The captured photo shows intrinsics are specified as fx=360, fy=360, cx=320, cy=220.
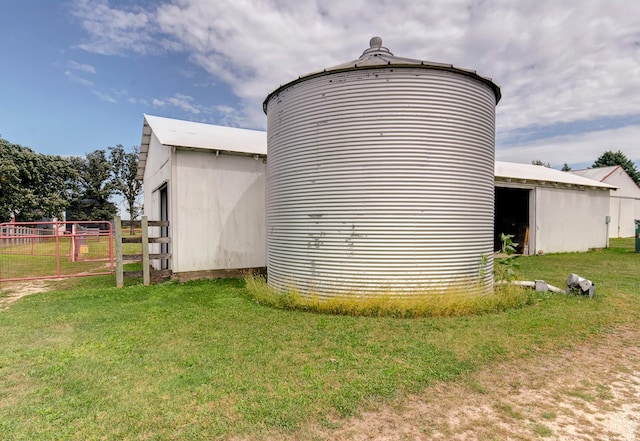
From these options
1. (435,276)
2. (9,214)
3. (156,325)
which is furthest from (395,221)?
(9,214)

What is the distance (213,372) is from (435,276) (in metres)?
4.05

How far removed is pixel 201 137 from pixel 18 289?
6.22 meters

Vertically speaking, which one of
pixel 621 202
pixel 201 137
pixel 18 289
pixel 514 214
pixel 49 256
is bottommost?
pixel 49 256

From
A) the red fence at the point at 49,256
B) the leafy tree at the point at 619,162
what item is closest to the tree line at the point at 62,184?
the red fence at the point at 49,256

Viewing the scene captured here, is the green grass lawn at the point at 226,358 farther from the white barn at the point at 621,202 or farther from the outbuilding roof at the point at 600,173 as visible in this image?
the outbuilding roof at the point at 600,173

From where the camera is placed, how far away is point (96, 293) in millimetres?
8250

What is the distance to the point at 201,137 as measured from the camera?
36.6 feet

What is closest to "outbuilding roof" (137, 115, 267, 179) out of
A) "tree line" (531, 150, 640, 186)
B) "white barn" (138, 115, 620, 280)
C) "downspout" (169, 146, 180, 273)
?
"white barn" (138, 115, 620, 280)

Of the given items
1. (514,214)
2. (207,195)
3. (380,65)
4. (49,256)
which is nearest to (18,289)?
(207,195)

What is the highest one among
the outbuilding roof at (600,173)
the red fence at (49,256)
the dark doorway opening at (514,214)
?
the outbuilding roof at (600,173)

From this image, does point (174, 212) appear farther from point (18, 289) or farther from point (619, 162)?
point (619, 162)

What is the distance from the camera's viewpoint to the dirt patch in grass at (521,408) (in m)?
2.83

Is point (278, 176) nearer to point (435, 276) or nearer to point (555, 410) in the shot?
point (435, 276)

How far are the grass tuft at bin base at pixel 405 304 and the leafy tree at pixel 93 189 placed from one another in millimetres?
43160
